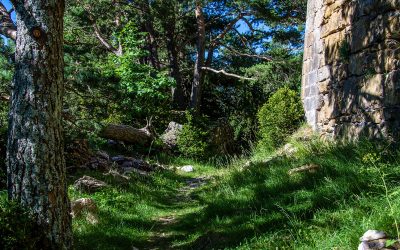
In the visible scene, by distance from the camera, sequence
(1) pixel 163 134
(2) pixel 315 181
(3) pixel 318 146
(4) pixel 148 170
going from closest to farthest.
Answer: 1. (2) pixel 315 181
2. (3) pixel 318 146
3. (4) pixel 148 170
4. (1) pixel 163 134

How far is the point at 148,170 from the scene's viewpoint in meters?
11.0

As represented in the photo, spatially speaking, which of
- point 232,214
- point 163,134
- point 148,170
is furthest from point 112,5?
point 232,214

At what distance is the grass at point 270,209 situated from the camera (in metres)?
3.61

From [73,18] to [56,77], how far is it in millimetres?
12614

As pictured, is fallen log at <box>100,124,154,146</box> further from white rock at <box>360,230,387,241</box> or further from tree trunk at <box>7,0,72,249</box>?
white rock at <box>360,230,387,241</box>

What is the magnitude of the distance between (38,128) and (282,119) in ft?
27.8

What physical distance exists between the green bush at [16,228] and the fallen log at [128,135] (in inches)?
347

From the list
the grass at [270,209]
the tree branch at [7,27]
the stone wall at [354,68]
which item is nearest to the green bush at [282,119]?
the stone wall at [354,68]

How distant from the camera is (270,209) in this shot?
16.1 ft

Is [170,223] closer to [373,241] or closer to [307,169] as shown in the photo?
[307,169]

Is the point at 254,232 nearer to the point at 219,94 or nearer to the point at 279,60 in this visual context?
the point at 279,60

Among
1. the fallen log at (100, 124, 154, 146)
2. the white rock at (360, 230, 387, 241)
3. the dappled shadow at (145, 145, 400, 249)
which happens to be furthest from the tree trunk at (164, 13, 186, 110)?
the white rock at (360, 230, 387, 241)

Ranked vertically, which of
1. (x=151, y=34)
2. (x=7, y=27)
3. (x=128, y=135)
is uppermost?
(x=151, y=34)

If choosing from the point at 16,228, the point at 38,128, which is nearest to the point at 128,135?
the point at 38,128
